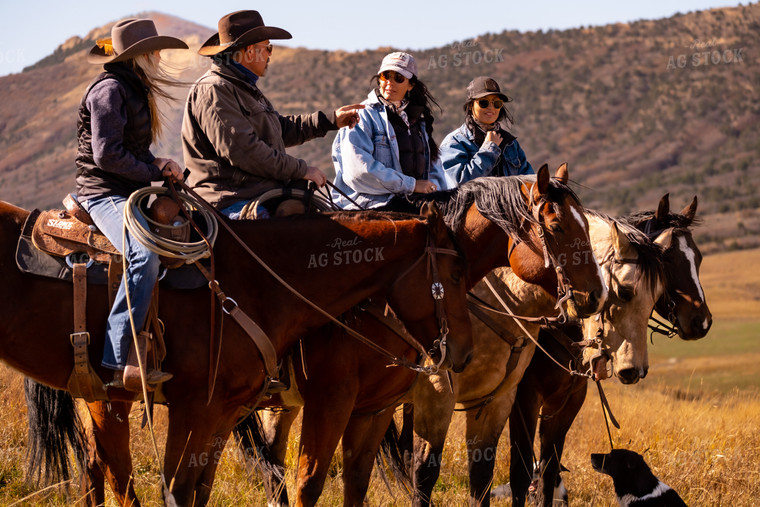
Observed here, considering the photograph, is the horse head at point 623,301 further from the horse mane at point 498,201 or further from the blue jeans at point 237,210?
the blue jeans at point 237,210

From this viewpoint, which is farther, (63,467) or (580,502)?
(580,502)

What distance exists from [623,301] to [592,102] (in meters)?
88.0

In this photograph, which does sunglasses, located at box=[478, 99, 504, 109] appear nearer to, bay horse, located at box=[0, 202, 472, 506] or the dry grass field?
bay horse, located at box=[0, 202, 472, 506]

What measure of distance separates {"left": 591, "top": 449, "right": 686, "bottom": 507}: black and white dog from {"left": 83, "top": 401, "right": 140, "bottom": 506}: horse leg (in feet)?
10.5

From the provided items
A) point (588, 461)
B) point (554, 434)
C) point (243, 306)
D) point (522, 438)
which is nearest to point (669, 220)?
point (554, 434)

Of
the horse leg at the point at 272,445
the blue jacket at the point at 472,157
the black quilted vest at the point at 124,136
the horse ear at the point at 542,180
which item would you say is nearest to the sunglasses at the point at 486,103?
the blue jacket at the point at 472,157

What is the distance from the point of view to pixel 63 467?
6.00m

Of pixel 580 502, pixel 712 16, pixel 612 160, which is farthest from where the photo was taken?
pixel 712 16

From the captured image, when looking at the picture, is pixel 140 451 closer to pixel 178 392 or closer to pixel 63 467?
pixel 63 467

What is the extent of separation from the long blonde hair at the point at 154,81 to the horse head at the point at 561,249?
7.01ft

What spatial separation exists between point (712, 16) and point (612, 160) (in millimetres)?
27844

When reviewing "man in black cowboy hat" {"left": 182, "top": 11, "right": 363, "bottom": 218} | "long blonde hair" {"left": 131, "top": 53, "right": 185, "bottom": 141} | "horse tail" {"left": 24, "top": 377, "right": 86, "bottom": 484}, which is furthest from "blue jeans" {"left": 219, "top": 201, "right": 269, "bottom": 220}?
"horse tail" {"left": 24, "top": 377, "right": 86, "bottom": 484}

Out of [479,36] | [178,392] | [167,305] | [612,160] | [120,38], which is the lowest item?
[612,160]

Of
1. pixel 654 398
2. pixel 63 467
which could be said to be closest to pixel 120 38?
pixel 63 467
